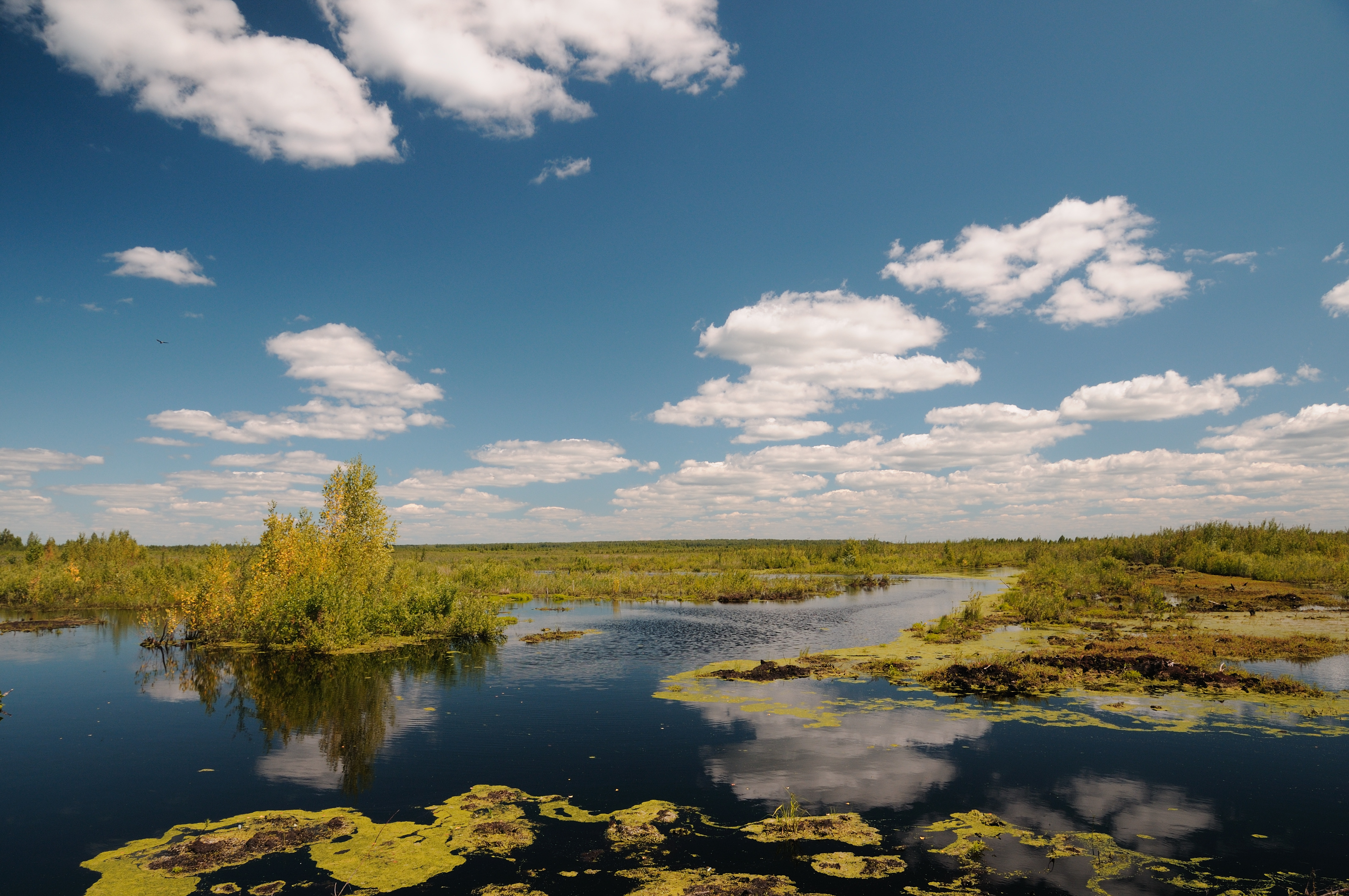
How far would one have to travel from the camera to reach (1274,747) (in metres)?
14.0

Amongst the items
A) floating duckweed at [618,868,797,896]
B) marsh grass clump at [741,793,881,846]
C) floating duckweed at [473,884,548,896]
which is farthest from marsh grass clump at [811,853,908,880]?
floating duckweed at [473,884,548,896]

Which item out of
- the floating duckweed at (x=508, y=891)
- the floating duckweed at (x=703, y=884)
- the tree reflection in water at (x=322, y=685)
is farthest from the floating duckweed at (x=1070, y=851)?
the tree reflection in water at (x=322, y=685)

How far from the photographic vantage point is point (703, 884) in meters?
8.78

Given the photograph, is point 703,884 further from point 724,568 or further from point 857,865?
point 724,568

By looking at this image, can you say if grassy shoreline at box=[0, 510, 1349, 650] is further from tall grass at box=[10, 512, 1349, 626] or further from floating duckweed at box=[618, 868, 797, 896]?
floating duckweed at box=[618, 868, 797, 896]

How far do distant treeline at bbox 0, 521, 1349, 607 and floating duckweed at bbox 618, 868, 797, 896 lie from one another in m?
26.1

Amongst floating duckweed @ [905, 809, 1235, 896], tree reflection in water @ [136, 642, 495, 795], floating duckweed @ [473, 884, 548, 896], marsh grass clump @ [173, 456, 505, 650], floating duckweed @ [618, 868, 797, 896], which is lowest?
floating duckweed @ [905, 809, 1235, 896]

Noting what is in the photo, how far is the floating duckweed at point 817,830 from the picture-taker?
10125 mm

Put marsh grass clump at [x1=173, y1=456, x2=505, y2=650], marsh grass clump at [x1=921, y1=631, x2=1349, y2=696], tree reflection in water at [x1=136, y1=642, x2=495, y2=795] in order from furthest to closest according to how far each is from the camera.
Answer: marsh grass clump at [x1=173, y1=456, x2=505, y2=650], marsh grass clump at [x1=921, y1=631, x2=1349, y2=696], tree reflection in water at [x1=136, y1=642, x2=495, y2=795]

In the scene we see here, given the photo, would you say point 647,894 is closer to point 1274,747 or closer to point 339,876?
point 339,876

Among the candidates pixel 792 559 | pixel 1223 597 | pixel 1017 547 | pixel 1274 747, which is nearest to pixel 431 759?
pixel 1274 747

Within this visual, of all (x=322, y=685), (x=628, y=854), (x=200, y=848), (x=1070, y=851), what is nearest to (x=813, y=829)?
(x=628, y=854)

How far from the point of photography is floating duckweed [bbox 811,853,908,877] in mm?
9070

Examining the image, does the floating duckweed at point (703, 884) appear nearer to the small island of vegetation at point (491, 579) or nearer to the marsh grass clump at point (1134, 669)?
the marsh grass clump at point (1134, 669)
